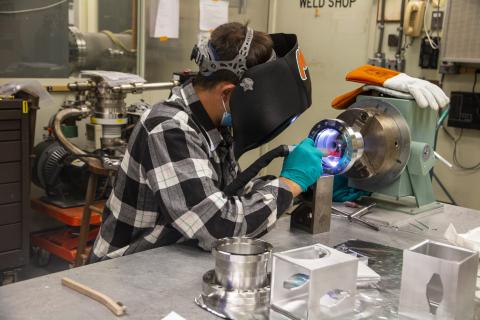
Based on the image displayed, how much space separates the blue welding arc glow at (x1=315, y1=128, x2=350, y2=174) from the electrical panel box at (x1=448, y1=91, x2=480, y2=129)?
1.67m

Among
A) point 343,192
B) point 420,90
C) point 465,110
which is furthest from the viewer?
point 465,110

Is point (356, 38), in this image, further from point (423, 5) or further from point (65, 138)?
point (65, 138)

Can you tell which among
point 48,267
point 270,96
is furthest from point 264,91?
point 48,267

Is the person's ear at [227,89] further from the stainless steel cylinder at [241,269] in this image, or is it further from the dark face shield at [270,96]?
the stainless steel cylinder at [241,269]

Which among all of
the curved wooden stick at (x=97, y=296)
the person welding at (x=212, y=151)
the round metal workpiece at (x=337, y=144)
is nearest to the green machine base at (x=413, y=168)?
the round metal workpiece at (x=337, y=144)

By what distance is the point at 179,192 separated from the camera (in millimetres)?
1259

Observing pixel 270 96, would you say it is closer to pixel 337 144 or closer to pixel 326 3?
pixel 337 144

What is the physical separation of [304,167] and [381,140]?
0.44 m

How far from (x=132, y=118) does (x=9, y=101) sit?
0.61 metres

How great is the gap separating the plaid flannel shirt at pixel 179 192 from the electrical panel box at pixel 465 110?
1943 mm

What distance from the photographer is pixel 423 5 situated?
3098mm

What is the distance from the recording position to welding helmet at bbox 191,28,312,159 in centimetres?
127

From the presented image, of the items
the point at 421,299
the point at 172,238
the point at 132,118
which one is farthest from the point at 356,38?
the point at 421,299

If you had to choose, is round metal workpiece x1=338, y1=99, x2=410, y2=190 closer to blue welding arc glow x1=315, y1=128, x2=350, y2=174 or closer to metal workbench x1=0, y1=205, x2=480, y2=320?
blue welding arc glow x1=315, y1=128, x2=350, y2=174
